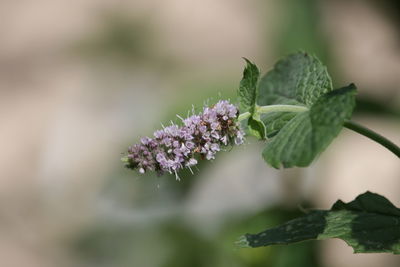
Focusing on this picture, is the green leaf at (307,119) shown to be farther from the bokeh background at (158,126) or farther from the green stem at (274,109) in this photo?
the bokeh background at (158,126)

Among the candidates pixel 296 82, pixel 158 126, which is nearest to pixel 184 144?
pixel 296 82

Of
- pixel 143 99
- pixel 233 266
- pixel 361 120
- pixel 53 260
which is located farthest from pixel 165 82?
pixel 233 266

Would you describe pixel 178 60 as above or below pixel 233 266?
above

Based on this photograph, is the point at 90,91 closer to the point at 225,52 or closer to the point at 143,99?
the point at 143,99

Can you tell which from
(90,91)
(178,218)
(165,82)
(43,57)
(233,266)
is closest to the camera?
(233,266)

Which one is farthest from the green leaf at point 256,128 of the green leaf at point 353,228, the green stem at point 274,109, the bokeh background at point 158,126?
the bokeh background at point 158,126

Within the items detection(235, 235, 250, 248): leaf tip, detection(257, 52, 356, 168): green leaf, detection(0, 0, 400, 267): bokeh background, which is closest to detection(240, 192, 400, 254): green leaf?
detection(235, 235, 250, 248): leaf tip
